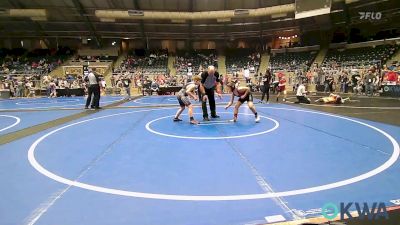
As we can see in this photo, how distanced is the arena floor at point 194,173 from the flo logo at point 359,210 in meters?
0.12

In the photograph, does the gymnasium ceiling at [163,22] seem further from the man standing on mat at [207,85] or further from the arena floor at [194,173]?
the arena floor at [194,173]

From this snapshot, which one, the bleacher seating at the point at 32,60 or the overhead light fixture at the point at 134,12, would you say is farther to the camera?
the bleacher seating at the point at 32,60

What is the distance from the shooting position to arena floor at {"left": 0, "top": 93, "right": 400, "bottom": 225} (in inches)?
124

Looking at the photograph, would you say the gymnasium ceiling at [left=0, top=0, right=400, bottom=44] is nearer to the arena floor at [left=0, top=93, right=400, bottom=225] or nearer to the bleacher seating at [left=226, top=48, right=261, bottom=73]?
the bleacher seating at [left=226, top=48, right=261, bottom=73]

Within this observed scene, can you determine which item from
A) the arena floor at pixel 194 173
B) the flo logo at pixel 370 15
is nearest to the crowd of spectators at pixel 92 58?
the flo logo at pixel 370 15

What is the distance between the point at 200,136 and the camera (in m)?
6.86

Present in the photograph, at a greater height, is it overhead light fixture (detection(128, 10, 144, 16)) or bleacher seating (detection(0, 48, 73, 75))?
overhead light fixture (detection(128, 10, 144, 16))

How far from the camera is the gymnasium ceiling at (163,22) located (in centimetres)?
2891

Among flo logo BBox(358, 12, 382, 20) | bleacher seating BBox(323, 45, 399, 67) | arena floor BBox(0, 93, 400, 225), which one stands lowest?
arena floor BBox(0, 93, 400, 225)

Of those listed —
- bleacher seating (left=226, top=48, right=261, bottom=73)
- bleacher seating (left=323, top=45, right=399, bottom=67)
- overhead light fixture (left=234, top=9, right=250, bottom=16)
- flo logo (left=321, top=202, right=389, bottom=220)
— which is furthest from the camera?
bleacher seating (left=226, top=48, right=261, bottom=73)

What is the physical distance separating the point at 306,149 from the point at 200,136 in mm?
2376

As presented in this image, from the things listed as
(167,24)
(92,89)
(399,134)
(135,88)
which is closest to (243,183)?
(399,134)

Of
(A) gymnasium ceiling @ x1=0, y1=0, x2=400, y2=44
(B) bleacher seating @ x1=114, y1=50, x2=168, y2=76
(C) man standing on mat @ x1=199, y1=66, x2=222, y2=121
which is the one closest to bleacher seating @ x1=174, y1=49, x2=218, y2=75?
(B) bleacher seating @ x1=114, y1=50, x2=168, y2=76

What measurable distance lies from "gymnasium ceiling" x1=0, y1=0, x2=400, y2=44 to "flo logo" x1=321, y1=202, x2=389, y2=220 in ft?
87.0
